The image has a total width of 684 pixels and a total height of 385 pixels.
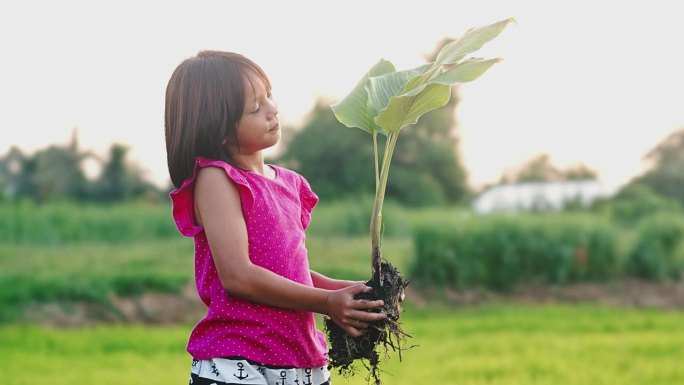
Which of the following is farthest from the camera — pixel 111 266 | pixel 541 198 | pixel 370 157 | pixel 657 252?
pixel 370 157

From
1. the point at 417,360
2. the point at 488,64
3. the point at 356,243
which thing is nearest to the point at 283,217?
the point at 488,64

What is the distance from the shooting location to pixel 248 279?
6.00ft

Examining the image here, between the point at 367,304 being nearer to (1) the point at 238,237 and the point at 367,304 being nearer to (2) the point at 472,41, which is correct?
(1) the point at 238,237

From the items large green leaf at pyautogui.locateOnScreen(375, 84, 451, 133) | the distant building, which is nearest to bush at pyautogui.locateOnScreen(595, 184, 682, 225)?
the distant building

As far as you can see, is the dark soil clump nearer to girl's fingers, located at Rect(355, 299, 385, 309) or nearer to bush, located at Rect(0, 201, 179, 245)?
girl's fingers, located at Rect(355, 299, 385, 309)

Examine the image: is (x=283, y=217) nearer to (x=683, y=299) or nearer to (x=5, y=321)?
(x=5, y=321)

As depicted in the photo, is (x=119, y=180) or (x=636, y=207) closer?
(x=636, y=207)

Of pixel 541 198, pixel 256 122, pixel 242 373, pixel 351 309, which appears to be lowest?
pixel 242 373

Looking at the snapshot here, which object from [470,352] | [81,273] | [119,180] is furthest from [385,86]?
[119,180]

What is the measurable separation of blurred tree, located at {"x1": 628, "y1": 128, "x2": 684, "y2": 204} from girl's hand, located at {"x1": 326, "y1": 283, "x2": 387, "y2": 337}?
567 inches

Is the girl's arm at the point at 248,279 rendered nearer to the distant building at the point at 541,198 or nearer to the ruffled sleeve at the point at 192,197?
the ruffled sleeve at the point at 192,197

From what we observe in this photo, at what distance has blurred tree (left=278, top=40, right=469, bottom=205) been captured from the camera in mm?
15688

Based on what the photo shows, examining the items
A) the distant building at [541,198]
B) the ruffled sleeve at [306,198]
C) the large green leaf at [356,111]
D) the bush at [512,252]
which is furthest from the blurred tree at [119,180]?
the large green leaf at [356,111]

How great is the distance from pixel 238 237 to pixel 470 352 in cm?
475
